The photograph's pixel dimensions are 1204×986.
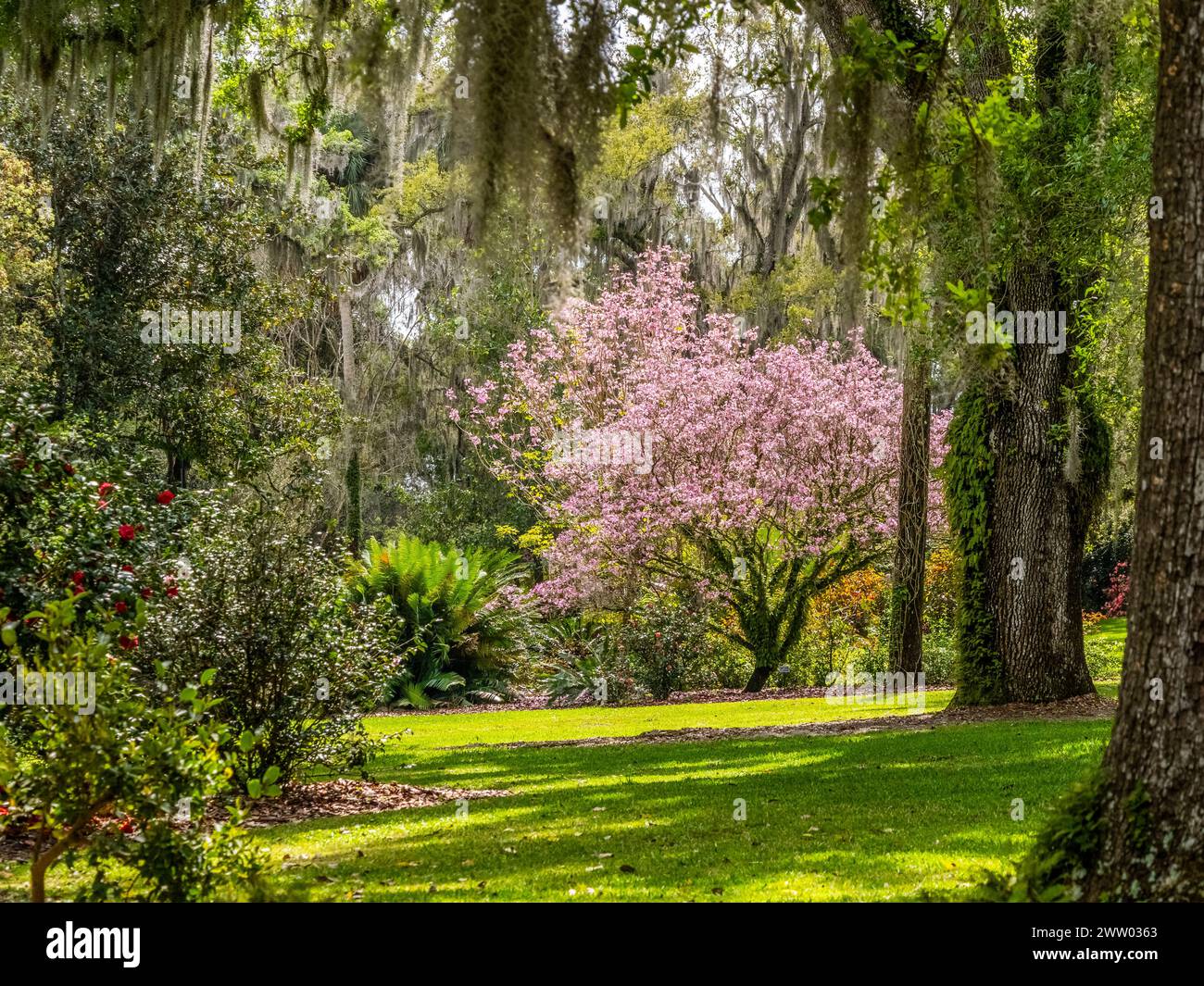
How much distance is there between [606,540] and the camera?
18.1 meters

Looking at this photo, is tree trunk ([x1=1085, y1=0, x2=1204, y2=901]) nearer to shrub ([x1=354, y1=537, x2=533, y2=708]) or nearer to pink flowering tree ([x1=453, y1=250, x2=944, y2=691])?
pink flowering tree ([x1=453, y1=250, x2=944, y2=691])

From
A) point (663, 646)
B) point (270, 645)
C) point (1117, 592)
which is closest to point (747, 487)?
point (663, 646)

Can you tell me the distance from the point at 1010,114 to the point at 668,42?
210 cm

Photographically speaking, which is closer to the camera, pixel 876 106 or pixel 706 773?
pixel 876 106

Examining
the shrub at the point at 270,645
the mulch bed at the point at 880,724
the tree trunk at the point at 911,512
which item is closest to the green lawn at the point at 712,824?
the mulch bed at the point at 880,724

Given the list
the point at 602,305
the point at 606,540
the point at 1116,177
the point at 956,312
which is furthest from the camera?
the point at 602,305

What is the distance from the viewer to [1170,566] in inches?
155

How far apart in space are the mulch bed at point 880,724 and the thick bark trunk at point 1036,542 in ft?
1.01

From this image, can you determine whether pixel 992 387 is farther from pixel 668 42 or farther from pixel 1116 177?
pixel 668 42

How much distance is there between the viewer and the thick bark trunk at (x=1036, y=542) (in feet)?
39.7

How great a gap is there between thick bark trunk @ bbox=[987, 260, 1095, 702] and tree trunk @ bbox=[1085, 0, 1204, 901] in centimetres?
826

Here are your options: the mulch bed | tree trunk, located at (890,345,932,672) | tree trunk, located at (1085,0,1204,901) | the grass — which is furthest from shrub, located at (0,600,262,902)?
the grass

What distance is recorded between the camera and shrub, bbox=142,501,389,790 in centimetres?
809
